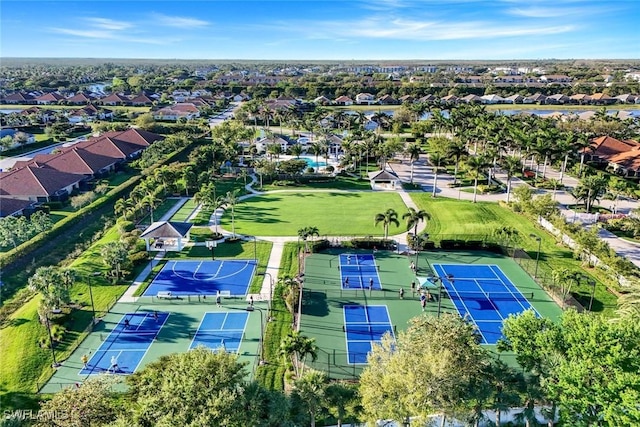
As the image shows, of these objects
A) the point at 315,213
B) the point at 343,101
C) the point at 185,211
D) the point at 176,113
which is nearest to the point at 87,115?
the point at 176,113

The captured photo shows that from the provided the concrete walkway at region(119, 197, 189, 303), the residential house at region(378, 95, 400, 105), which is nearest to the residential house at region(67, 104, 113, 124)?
the residential house at region(378, 95, 400, 105)

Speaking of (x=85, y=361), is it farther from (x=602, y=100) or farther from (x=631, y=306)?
(x=602, y=100)

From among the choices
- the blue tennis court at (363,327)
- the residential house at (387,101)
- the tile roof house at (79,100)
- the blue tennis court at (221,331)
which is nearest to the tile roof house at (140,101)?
the tile roof house at (79,100)

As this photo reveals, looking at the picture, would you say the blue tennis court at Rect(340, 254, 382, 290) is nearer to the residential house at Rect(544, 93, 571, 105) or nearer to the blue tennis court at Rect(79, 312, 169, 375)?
the blue tennis court at Rect(79, 312, 169, 375)

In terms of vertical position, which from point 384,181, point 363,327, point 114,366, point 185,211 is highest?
point 384,181

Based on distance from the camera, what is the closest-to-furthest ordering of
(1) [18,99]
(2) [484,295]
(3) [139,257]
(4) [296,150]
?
(2) [484,295] < (3) [139,257] < (4) [296,150] < (1) [18,99]

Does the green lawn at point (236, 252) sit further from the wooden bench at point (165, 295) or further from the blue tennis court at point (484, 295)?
the blue tennis court at point (484, 295)

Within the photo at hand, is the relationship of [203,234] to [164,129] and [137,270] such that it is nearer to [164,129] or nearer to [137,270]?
[137,270]
